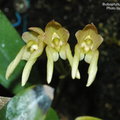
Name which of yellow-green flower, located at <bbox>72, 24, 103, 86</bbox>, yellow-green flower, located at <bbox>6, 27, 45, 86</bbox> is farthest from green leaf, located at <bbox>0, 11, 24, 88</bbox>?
yellow-green flower, located at <bbox>72, 24, 103, 86</bbox>

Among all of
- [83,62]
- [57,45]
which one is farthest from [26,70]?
[83,62]

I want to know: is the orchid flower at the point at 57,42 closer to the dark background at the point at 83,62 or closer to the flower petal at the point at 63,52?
the flower petal at the point at 63,52

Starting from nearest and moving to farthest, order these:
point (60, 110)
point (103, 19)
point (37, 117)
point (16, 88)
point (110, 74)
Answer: point (37, 117), point (16, 88), point (103, 19), point (110, 74), point (60, 110)

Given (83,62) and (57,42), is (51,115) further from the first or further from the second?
(83,62)

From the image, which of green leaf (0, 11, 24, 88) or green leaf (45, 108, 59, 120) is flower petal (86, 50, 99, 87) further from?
green leaf (0, 11, 24, 88)

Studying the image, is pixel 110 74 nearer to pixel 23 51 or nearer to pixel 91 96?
pixel 91 96

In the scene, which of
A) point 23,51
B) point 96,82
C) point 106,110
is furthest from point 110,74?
point 23,51
